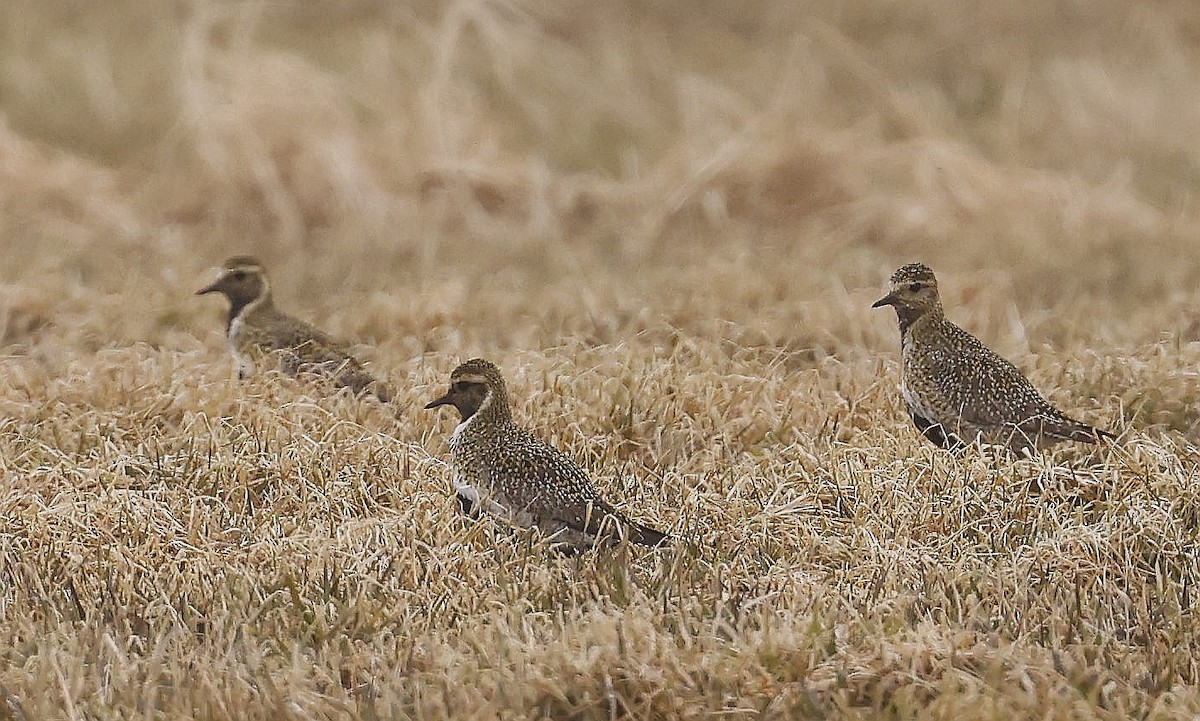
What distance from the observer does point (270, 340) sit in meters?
6.64

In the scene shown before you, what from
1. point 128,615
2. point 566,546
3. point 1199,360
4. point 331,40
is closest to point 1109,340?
point 1199,360

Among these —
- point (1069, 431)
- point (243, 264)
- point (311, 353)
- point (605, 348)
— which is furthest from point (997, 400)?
point (243, 264)

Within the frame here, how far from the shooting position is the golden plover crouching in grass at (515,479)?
15.4 ft

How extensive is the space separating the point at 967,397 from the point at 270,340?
2697 mm

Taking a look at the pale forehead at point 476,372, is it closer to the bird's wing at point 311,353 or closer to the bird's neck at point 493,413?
the bird's neck at point 493,413

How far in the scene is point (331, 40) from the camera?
13531 mm

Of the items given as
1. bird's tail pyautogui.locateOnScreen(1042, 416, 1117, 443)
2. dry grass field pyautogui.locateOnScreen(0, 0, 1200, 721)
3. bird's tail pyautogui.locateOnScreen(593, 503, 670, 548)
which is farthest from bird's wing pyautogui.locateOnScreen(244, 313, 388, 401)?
bird's tail pyautogui.locateOnScreen(1042, 416, 1117, 443)

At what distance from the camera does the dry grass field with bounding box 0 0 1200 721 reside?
13.5ft

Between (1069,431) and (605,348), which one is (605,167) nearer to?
(605,348)

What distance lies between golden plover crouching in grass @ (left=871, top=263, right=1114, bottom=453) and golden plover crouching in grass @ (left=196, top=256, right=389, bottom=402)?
190cm

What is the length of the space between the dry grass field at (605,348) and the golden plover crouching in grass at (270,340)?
0.13 meters

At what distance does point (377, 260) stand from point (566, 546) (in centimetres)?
480

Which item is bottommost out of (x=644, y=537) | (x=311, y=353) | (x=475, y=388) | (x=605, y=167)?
(x=644, y=537)

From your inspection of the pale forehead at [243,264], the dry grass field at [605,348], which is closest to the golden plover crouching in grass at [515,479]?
the dry grass field at [605,348]
